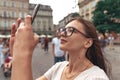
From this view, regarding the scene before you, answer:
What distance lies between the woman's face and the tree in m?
40.6

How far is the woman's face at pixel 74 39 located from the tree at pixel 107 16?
133 ft

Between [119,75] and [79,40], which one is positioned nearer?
[79,40]

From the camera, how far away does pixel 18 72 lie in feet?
4.08

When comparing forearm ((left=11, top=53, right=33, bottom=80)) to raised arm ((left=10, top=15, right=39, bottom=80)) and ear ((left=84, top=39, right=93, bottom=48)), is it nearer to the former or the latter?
raised arm ((left=10, top=15, right=39, bottom=80))

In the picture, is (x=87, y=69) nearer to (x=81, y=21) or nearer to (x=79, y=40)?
(x=79, y=40)

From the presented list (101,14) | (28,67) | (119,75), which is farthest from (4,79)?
(101,14)

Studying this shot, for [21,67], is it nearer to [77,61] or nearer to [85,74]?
[85,74]

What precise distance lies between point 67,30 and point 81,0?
229 ft

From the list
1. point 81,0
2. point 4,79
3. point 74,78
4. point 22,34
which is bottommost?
point 4,79

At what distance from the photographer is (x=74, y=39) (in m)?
1.95

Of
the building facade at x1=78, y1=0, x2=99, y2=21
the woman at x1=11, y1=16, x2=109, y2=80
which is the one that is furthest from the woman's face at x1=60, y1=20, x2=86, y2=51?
the building facade at x1=78, y1=0, x2=99, y2=21

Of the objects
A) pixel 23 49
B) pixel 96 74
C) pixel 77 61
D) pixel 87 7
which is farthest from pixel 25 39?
pixel 87 7

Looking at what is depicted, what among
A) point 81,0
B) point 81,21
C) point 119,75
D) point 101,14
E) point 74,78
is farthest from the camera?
point 81,0

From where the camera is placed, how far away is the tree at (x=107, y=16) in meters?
42.4
